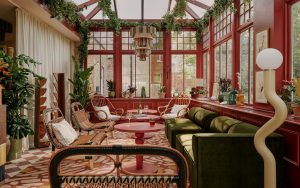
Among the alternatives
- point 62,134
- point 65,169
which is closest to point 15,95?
point 62,134

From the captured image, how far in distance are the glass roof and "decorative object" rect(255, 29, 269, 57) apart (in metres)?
4.32

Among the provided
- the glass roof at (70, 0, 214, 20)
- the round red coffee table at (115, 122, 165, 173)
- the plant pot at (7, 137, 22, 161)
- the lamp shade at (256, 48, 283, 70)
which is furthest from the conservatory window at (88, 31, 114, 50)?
the lamp shade at (256, 48, 283, 70)

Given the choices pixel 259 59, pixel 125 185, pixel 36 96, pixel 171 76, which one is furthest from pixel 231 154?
pixel 171 76

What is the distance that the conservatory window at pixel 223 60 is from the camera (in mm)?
6930

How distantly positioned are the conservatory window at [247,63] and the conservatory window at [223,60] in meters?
0.72

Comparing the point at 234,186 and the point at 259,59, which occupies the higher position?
the point at 259,59

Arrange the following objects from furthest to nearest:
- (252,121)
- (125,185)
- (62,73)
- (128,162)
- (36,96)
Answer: (62,73) < (36,96) < (128,162) < (252,121) < (125,185)

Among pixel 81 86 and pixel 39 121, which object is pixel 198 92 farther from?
pixel 39 121

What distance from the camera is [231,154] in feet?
9.75

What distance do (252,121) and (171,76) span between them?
5802 millimetres

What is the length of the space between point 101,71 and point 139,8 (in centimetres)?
239

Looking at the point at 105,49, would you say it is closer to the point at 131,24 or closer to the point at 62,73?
the point at 131,24

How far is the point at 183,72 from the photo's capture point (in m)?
9.77

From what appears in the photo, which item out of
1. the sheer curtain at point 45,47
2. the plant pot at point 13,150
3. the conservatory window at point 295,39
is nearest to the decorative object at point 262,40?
the conservatory window at point 295,39
